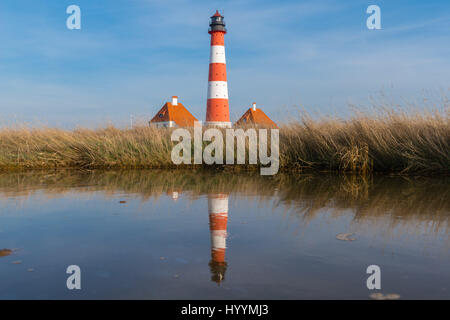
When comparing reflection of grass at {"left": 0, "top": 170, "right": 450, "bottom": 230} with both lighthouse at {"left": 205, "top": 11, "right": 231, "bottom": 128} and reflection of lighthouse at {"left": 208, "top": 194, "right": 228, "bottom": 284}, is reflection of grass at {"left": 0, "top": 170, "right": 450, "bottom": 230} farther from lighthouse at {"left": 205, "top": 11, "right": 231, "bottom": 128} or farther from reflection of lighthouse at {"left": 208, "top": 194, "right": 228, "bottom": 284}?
lighthouse at {"left": 205, "top": 11, "right": 231, "bottom": 128}

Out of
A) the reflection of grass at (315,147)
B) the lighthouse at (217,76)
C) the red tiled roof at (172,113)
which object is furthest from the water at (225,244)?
the red tiled roof at (172,113)

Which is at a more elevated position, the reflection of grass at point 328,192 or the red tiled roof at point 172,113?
the red tiled roof at point 172,113

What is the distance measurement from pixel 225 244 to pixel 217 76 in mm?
20347

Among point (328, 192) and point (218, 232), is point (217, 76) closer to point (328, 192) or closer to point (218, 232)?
point (328, 192)

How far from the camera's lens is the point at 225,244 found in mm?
2438

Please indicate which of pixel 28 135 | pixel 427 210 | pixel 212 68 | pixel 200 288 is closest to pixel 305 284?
pixel 200 288

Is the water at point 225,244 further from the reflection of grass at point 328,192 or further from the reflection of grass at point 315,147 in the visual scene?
the reflection of grass at point 315,147

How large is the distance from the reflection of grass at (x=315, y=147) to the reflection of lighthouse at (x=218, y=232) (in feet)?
12.3

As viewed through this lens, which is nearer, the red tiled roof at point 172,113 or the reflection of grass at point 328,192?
the reflection of grass at point 328,192

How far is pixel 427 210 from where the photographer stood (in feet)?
11.1

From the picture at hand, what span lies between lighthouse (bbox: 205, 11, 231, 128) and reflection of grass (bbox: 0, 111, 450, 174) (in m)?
12.3

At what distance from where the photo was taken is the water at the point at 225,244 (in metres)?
1.76

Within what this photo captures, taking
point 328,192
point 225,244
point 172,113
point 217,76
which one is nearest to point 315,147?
point 328,192
